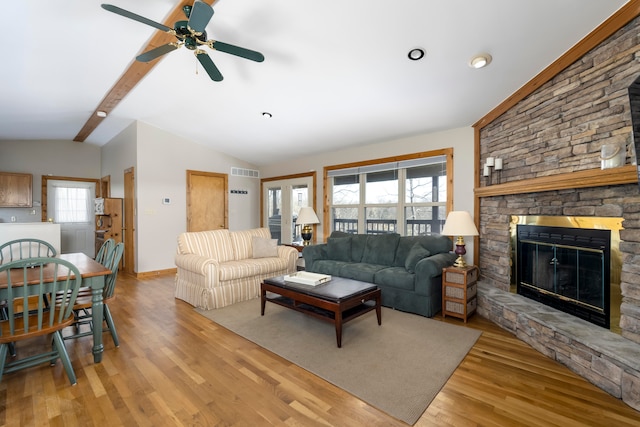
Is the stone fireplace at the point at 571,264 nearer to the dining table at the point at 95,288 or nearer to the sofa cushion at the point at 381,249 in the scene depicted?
the sofa cushion at the point at 381,249

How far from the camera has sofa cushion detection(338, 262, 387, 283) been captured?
152 inches

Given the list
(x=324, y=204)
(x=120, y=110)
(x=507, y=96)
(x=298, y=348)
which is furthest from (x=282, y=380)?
(x=120, y=110)

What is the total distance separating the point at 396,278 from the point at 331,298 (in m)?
1.24

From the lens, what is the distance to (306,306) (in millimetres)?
3084

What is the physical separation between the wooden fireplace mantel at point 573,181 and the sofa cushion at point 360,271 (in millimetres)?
1765

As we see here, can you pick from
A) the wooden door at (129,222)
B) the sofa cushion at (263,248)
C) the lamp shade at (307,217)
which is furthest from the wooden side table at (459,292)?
the wooden door at (129,222)

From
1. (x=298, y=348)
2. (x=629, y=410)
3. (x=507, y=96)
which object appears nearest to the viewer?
(x=629, y=410)

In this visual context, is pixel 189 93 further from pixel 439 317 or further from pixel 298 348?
pixel 439 317

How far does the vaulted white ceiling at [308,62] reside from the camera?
91.0 inches

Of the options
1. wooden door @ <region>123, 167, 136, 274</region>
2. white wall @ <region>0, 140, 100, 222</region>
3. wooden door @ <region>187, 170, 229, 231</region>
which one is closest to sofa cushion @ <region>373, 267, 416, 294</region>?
wooden door @ <region>187, 170, 229, 231</region>

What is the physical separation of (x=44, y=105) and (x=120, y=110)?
0.93 meters

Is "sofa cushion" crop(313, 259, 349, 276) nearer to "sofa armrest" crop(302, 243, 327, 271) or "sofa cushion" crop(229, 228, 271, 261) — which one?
"sofa armrest" crop(302, 243, 327, 271)

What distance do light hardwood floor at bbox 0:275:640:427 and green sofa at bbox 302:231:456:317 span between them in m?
0.81

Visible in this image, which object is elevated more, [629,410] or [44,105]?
[44,105]
